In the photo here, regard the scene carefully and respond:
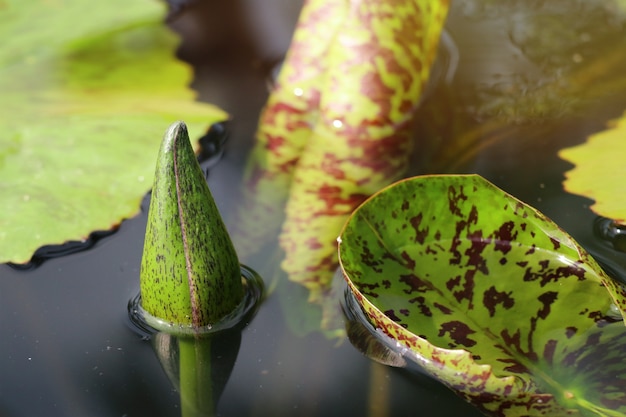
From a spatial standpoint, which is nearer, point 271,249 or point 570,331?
point 570,331

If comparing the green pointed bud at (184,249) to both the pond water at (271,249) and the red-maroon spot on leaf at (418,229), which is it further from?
the red-maroon spot on leaf at (418,229)

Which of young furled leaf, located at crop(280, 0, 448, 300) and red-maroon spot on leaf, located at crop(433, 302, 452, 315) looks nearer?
red-maroon spot on leaf, located at crop(433, 302, 452, 315)

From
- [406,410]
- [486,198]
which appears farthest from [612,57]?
[406,410]

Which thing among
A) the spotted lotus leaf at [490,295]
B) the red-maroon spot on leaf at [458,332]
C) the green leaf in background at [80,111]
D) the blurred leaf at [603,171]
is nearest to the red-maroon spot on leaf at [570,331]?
the spotted lotus leaf at [490,295]

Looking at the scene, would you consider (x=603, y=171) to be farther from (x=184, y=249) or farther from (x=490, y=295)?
(x=184, y=249)

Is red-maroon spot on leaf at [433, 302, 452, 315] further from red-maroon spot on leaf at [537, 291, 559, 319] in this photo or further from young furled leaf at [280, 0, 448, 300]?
young furled leaf at [280, 0, 448, 300]

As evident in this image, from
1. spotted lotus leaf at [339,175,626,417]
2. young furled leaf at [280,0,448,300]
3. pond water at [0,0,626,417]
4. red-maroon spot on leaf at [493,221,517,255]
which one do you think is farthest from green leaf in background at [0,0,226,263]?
red-maroon spot on leaf at [493,221,517,255]

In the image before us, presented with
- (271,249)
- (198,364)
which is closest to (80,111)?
(271,249)

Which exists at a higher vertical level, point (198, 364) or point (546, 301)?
point (546, 301)
